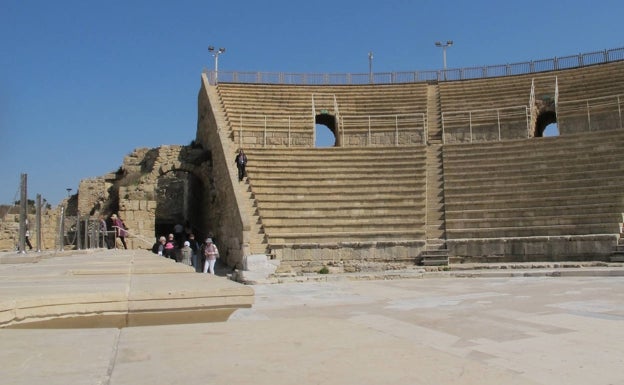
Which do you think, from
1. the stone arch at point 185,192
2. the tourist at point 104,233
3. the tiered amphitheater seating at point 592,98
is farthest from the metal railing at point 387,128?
the tourist at point 104,233

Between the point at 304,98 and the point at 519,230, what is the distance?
477 inches

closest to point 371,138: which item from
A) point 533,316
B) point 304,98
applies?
point 304,98

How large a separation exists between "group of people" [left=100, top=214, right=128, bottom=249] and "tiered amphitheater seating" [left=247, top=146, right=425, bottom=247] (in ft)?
17.5

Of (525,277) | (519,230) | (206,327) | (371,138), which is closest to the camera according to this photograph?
(206,327)

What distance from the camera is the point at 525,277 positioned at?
11609mm

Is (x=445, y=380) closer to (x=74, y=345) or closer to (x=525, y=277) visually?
(x=74, y=345)

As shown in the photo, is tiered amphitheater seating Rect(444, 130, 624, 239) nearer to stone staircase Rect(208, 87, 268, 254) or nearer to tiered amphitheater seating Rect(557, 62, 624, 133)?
tiered amphitheater seating Rect(557, 62, 624, 133)

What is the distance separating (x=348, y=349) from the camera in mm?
2535

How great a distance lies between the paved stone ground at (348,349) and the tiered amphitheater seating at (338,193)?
7964mm

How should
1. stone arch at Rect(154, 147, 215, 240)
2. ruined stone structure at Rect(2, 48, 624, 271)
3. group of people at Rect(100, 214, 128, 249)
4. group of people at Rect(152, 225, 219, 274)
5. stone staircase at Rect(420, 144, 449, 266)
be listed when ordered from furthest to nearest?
stone arch at Rect(154, 147, 215, 240) < group of people at Rect(100, 214, 128, 249) < ruined stone structure at Rect(2, 48, 624, 271) < stone staircase at Rect(420, 144, 449, 266) < group of people at Rect(152, 225, 219, 274)

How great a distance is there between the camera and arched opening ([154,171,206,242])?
27.0m

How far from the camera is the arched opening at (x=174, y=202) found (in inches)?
1064

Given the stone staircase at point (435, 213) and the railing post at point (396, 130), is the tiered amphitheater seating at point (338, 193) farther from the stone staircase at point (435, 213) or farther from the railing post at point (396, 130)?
the railing post at point (396, 130)

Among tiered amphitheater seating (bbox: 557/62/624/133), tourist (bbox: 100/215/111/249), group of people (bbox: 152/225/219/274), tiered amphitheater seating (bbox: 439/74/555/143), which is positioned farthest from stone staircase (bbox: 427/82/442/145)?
tourist (bbox: 100/215/111/249)
